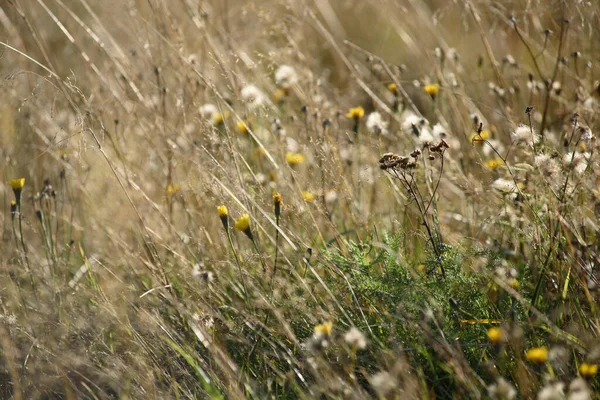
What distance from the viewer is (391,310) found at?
5.31 feet

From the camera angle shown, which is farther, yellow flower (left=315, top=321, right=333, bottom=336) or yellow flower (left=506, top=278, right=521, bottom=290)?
yellow flower (left=506, top=278, right=521, bottom=290)

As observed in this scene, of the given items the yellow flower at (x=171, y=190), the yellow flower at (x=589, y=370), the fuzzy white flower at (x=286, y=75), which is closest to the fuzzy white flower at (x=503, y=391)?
the yellow flower at (x=589, y=370)

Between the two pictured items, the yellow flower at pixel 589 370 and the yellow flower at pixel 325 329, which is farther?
the yellow flower at pixel 325 329

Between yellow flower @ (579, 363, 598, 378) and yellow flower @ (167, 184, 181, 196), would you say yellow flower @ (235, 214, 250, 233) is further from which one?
yellow flower @ (579, 363, 598, 378)

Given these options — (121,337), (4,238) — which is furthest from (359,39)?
(121,337)

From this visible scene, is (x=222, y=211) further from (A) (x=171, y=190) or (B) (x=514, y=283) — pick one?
(B) (x=514, y=283)

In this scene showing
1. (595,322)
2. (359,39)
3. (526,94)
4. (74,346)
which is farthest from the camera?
(359,39)

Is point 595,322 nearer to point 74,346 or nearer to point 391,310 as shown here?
point 391,310

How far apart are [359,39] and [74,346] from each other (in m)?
4.62

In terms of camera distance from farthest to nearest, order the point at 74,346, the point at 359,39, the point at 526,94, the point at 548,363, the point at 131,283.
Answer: the point at 359,39, the point at 526,94, the point at 131,283, the point at 74,346, the point at 548,363

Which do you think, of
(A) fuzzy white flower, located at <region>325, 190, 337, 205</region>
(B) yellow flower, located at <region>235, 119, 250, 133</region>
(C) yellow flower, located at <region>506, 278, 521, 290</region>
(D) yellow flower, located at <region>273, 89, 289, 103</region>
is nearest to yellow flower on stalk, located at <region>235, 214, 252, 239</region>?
(B) yellow flower, located at <region>235, 119, 250, 133</region>

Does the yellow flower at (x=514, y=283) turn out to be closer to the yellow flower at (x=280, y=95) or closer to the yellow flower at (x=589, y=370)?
the yellow flower at (x=589, y=370)

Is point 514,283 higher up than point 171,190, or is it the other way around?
point 171,190

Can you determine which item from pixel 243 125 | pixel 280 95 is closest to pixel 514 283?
pixel 243 125
